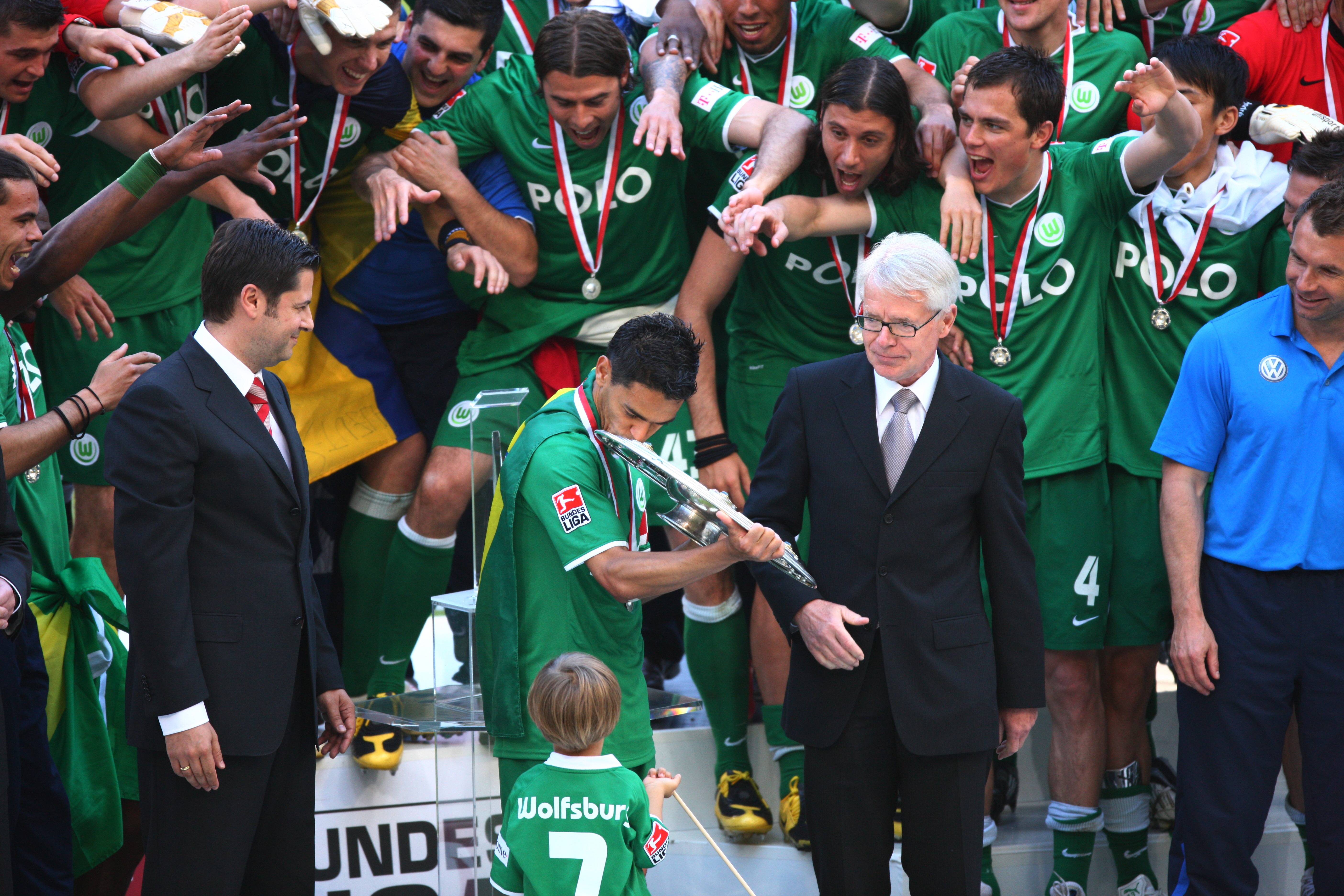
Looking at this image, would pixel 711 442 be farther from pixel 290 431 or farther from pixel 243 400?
pixel 243 400

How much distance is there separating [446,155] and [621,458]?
68.6 inches

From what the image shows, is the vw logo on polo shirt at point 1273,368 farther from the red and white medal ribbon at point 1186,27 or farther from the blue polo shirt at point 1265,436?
the red and white medal ribbon at point 1186,27

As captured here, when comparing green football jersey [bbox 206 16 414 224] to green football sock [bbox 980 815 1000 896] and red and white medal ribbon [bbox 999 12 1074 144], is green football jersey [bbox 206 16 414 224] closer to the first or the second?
red and white medal ribbon [bbox 999 12 1074 144]

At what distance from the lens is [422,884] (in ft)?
13.7

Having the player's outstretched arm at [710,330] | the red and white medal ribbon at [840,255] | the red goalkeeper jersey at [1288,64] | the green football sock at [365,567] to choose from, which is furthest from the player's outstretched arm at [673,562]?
the red goalkeeper jersey at [1288,64]

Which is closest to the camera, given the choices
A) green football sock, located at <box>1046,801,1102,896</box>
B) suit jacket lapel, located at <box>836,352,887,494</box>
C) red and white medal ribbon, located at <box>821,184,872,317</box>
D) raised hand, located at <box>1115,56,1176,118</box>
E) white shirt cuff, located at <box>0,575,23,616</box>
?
white shirt cuff, located at <box>0,575,23,616</box>

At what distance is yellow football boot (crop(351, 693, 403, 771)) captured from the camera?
13.6 ft

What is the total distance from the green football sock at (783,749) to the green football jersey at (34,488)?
2.11 meters

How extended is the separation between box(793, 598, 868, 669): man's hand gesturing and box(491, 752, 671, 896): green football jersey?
0.54 m

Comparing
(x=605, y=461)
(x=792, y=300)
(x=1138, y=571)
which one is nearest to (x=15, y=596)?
(x=605, y=461)

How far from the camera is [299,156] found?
428 cm

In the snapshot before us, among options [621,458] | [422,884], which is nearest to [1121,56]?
[621,458]

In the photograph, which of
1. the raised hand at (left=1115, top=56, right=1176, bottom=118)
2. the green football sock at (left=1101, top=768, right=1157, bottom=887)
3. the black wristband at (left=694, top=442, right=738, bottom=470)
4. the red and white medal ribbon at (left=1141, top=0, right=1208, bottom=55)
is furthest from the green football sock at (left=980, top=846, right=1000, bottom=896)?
the red and white medal ribbon at (left=1141, top=0, right=1208, bottom=55)

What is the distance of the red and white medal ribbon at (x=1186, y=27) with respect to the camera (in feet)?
15.1
